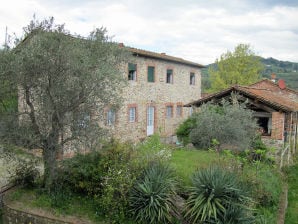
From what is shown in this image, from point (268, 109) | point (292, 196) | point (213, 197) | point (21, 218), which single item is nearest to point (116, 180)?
point (213, 197)

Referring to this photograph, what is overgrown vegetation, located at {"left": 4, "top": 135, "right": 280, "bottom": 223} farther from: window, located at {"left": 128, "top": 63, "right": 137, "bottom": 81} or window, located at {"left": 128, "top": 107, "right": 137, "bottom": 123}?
window, located at {"left": 128, "top": 63, "right": 137, "bottom": 81}

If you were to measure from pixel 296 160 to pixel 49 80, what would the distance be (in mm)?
15459

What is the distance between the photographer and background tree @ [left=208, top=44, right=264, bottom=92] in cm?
3403

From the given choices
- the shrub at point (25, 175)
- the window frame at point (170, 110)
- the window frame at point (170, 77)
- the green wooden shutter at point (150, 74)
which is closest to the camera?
the shrub at point (25, 175)

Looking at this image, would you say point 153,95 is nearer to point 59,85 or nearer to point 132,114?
point 132,114

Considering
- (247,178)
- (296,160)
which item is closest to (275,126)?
(296,160)

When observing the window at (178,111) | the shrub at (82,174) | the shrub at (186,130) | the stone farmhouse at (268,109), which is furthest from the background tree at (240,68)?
the shrub at (82,174)

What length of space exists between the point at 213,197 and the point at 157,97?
15162 millimetres

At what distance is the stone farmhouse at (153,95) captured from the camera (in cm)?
1900

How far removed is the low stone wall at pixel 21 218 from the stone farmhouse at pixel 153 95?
952cm

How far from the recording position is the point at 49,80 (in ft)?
23.9

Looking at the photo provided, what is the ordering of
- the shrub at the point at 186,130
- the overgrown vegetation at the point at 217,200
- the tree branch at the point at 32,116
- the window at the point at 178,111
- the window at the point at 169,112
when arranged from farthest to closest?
the window at the point at 178,111
the window at the point at 169,112
the shrub at the point at 186,130
the tree branch at the point at 32,116
the overgrown vegetation at the point at 217,200

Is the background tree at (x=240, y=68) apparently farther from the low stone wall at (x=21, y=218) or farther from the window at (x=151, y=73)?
the low stone wall at (x=21, y=218)

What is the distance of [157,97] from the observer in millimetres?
21969
